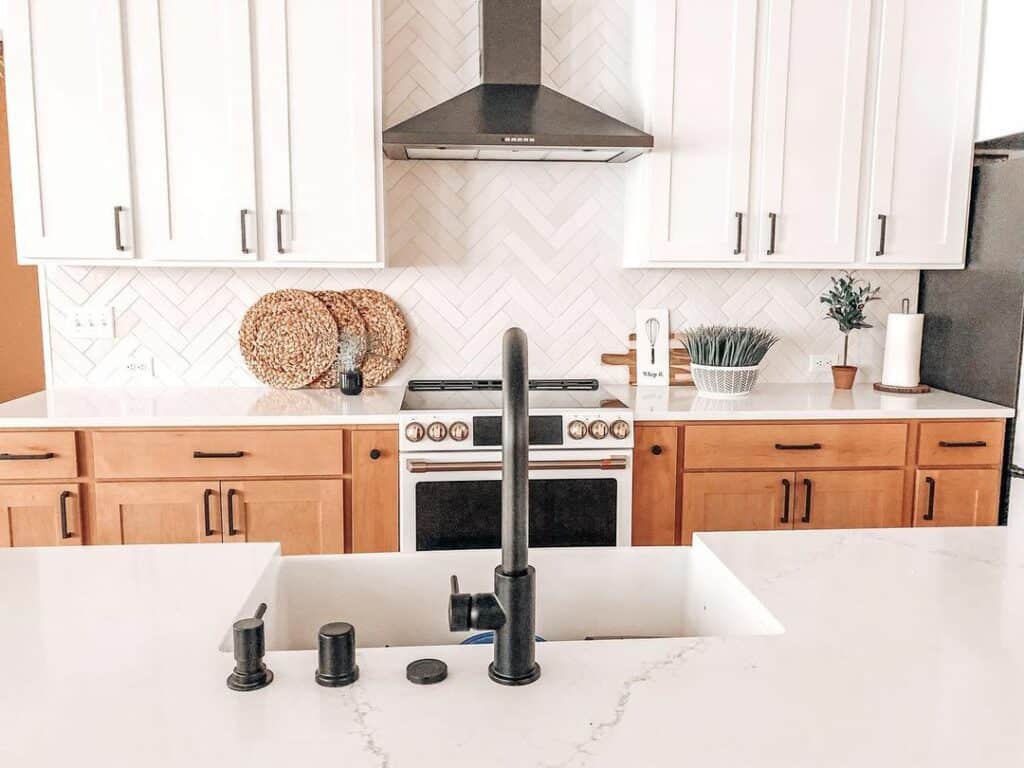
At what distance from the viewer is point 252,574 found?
129cm

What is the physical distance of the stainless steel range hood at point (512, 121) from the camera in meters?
2.74

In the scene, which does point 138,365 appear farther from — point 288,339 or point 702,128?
point 702,128

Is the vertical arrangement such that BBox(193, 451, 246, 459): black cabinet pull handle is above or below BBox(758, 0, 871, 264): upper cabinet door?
below

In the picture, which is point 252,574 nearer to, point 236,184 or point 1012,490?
point 236,184

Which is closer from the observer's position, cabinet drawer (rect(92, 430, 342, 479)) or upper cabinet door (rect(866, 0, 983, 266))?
cabinet drawer (rect(92, 430, 342, 479))

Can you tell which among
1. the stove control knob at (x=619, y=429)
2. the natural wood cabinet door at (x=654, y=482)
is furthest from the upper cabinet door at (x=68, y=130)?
the natural wood cabinet door at (x=654, y=482)

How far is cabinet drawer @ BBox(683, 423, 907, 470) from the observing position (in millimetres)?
2809

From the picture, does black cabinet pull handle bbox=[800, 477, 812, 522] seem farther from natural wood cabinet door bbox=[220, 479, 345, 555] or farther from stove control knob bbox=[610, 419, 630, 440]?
natural wood cabinet door bbox=[220, 479, 345, 555]

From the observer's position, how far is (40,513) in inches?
105

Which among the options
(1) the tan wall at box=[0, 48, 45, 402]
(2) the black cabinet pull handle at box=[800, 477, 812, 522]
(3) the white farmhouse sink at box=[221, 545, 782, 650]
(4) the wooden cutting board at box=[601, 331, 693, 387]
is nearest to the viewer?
(3) the white farmhouse sink at box=[221, 545, 782, 650]

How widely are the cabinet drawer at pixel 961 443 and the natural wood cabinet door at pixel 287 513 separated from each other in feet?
6.78

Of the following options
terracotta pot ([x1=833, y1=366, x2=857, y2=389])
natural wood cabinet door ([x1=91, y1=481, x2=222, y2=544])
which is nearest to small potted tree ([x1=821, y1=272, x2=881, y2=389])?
terracotta pot ([x1=833, y1=366, x2=857, y2=389])

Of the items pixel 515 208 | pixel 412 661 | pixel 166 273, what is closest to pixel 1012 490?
pixel 515 208

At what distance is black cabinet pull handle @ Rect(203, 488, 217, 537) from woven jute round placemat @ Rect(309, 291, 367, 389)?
2.29 ft
